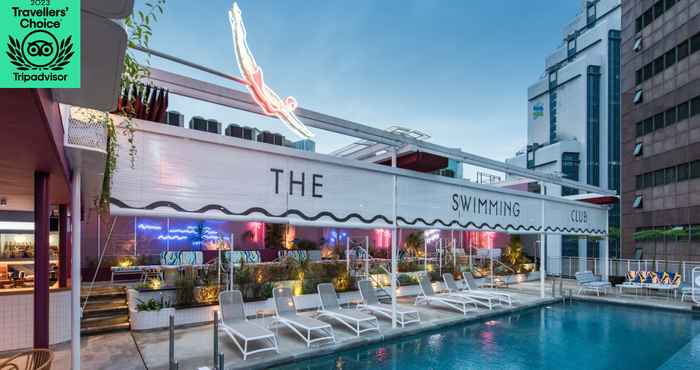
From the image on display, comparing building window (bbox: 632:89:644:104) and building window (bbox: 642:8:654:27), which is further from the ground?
building window (bbox: 642:8:654:27)

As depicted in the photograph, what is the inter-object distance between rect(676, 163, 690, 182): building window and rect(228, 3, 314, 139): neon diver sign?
21454 millimetres

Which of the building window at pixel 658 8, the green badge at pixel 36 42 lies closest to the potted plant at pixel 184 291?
the green badge at pixel 36 42

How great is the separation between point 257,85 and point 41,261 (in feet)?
13.6

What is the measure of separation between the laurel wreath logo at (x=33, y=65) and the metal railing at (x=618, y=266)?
731 inches

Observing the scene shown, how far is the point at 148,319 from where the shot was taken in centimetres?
908

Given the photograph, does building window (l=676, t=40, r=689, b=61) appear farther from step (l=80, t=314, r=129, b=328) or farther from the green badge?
Answer: the green badge

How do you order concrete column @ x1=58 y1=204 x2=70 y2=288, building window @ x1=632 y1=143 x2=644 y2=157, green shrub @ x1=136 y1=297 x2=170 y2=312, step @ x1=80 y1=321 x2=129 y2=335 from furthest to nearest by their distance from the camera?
building window @ x1=632 y1=143 x2=644 y2=157, green shrub @ x1=136 y1=297 x2=170 y2=312, concrete column @ x1=58 y1=204 x2=70 y2=288, step @ x1=80 y1=321 x2=129 y2=335

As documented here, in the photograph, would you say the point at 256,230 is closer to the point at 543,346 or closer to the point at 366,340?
the point at 366,340

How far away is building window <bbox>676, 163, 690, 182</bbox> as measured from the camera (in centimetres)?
2033

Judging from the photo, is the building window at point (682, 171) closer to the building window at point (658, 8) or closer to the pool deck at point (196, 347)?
the building window at point (658, 8)

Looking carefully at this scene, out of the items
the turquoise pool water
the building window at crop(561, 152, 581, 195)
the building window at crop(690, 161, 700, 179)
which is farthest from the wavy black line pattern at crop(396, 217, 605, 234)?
the building window at crop(561, 152, 581, 195)

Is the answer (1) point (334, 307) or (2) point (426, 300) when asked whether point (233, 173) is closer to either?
(1) point (334, 307)

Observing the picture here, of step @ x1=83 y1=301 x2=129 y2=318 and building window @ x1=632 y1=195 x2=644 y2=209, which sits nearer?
step @ x1=83 y1=301 x2=129 y2=318

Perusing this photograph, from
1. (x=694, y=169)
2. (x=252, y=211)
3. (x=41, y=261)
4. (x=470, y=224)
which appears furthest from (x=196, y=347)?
(x=694, y=169)
